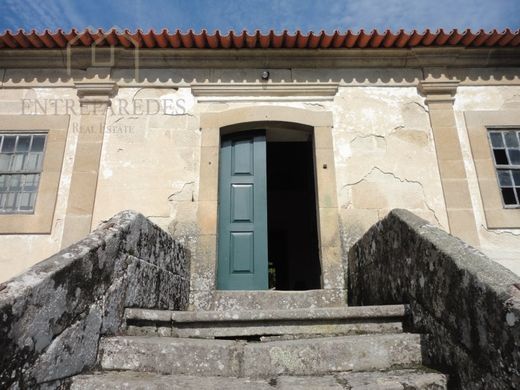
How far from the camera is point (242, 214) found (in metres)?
4.90

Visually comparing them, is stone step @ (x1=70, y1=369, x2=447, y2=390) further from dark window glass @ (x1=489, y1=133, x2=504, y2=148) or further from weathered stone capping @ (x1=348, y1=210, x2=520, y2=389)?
dark window glass @ (x1=489, y1=133, x2=504, y2=148)

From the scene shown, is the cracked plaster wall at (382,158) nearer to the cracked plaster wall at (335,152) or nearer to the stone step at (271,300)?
the cracked plaster wall at (335,152)

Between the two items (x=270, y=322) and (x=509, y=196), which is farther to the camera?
(x=509, y=196)

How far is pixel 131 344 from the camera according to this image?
2.13m

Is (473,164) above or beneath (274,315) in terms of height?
above

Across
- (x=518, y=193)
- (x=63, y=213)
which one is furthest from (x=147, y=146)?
(x=518, y=193)

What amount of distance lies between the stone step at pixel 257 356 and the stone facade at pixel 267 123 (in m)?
2.18

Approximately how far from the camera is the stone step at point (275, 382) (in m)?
1.75

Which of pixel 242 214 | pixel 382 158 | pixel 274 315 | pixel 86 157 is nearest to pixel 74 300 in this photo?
pixel 274 315

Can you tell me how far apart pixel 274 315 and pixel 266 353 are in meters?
0.38

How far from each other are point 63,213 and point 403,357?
14.0 ft

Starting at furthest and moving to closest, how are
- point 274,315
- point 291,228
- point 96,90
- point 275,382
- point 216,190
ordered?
1. point 291,228
2. point 96,90
3. point 216,190
4. point 274,315
5. point 275,382

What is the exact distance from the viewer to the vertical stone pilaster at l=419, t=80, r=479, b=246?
4609mm

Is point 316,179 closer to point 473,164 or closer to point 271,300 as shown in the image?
point 271,300
